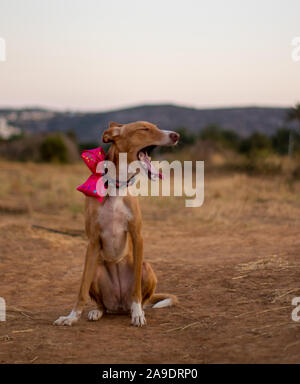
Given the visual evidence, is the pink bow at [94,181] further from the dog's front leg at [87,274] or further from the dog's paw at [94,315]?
the dog's paw at [94,315]

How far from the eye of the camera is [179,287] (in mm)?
5961

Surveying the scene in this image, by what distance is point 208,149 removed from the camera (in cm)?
2381

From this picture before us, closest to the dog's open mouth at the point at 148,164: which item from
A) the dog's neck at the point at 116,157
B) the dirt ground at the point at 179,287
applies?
the dog's neck at the point at 116,157

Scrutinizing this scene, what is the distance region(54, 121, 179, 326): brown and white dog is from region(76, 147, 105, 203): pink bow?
7 cm

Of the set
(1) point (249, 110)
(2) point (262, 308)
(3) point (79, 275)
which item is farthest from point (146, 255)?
(1) point (249, 110)

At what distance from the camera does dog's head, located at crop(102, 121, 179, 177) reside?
469 centimetres

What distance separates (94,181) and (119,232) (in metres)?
0.53

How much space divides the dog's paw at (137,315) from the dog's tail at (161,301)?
15.9 inches

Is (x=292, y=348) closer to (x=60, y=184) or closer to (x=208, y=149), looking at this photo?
(x=60, y=184)

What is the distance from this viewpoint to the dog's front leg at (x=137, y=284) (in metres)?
4.69
